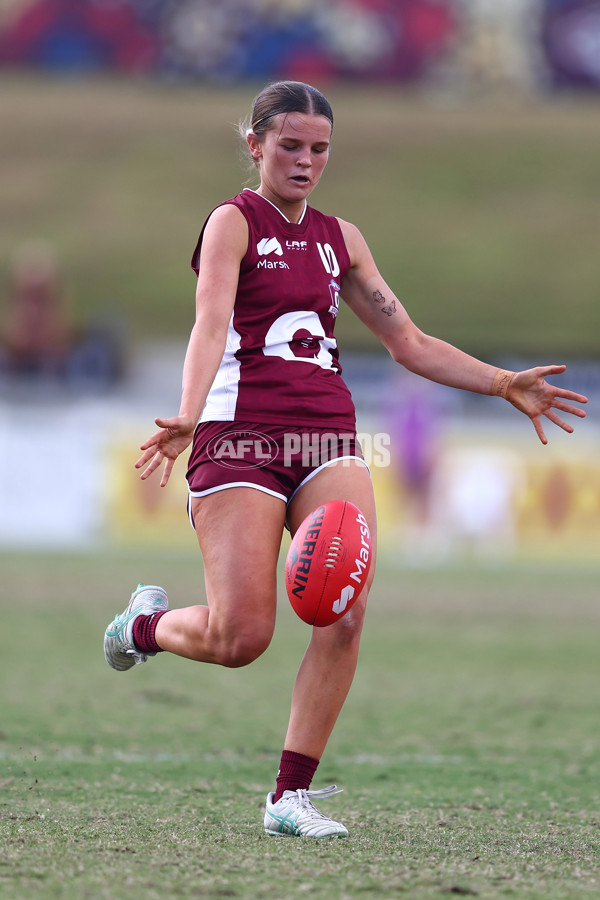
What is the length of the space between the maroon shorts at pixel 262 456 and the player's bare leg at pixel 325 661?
0.17 feet

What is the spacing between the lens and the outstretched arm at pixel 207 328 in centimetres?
376

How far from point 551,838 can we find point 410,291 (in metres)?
34.3

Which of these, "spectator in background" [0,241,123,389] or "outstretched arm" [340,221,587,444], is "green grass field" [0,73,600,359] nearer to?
"spectator in background" [0,241,123,389]

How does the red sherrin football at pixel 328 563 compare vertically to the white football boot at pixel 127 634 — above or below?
above

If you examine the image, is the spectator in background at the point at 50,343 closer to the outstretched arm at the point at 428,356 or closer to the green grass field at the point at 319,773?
the green grass field at the point at 319,773

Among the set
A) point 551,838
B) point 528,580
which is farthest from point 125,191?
point 551,838

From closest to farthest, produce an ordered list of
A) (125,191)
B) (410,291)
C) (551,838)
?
(551,838) → (410,291) → (125,191)

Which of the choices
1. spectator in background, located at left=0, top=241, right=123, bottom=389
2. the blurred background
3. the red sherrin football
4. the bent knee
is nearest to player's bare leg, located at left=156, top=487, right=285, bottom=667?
the bent knee

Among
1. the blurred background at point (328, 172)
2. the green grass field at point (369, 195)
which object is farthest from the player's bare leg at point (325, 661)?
the green grass field at point (369, 195)

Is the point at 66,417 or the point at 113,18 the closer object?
the point at 66,417

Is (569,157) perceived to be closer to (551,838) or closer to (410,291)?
(410,291)

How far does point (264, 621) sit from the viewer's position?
3863 mm

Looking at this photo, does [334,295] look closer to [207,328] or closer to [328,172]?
[207,328]

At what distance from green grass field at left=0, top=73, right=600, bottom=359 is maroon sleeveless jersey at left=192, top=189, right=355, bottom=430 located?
28998mm
